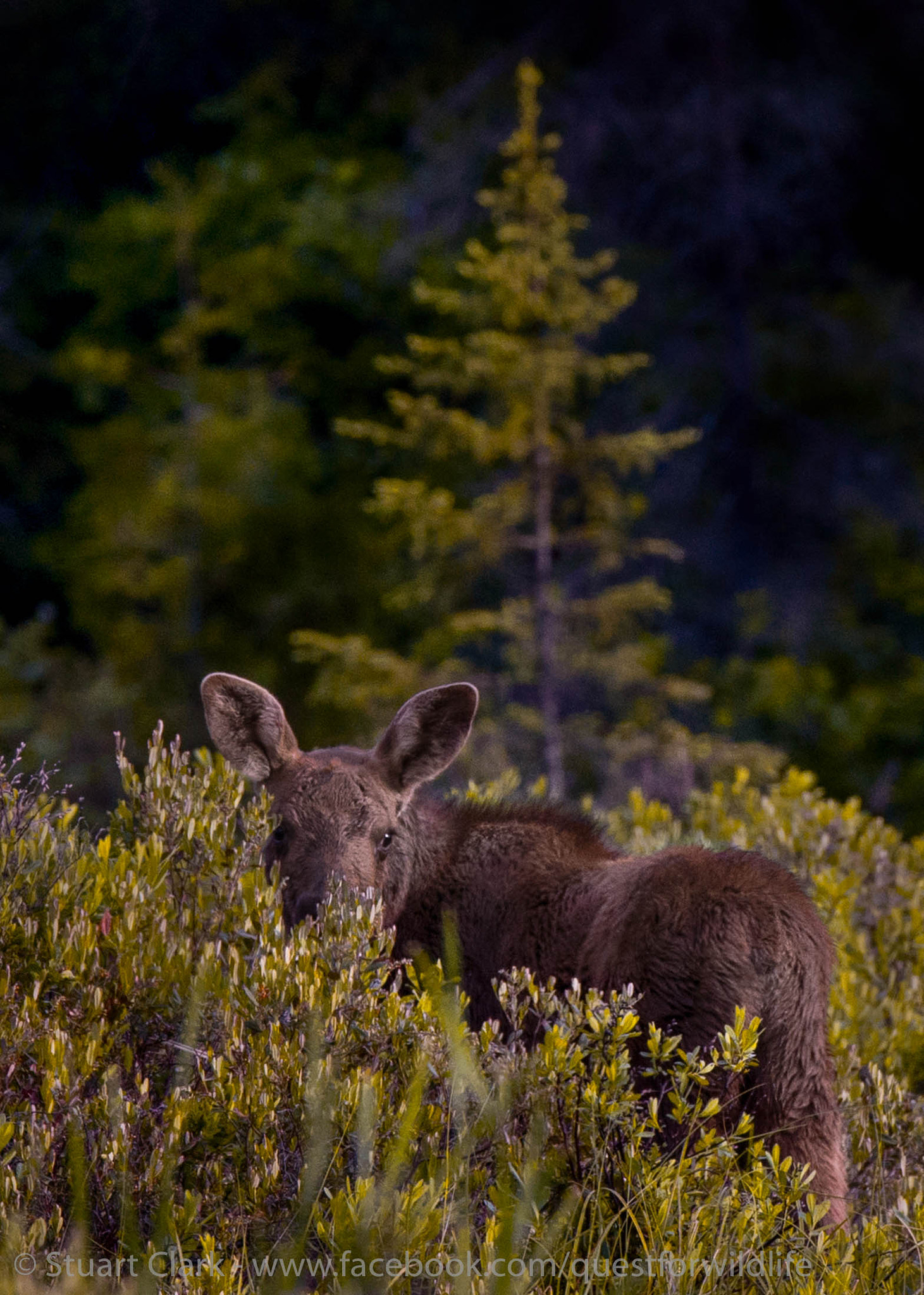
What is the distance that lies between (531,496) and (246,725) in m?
6.96

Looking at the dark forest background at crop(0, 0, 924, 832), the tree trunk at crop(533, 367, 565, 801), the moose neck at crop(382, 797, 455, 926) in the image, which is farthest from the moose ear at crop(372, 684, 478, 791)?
the dark forest background at crop(0, 0, 924, 832)

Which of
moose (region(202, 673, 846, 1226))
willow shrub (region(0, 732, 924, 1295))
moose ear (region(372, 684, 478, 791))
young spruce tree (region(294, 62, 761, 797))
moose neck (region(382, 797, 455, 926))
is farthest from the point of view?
young spruce tree (region(294, 62, 761, 797))

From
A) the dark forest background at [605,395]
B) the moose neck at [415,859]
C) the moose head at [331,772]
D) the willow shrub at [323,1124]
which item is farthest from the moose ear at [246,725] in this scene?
the dark forest background at [605,395]

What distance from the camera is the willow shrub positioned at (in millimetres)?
3074

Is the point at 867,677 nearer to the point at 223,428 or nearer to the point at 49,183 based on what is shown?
the point at 223,428

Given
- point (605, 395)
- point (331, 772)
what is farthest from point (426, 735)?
point (605, 395)

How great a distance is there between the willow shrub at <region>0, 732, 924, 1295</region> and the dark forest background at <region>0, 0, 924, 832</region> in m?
7.33

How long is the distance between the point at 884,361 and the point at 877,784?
4525 mm

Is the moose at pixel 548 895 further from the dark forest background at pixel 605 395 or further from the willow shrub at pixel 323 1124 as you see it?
the dark forest background at pixel 605 395

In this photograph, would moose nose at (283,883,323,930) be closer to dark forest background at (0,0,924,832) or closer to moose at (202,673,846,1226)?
moose at (202,673,846,1226)

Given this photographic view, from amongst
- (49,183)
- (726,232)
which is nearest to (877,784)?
(726,232)

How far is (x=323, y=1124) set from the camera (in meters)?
3.33

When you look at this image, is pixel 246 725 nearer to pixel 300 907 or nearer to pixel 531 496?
pixel 300 907

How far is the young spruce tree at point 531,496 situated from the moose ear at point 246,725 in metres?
5.37
